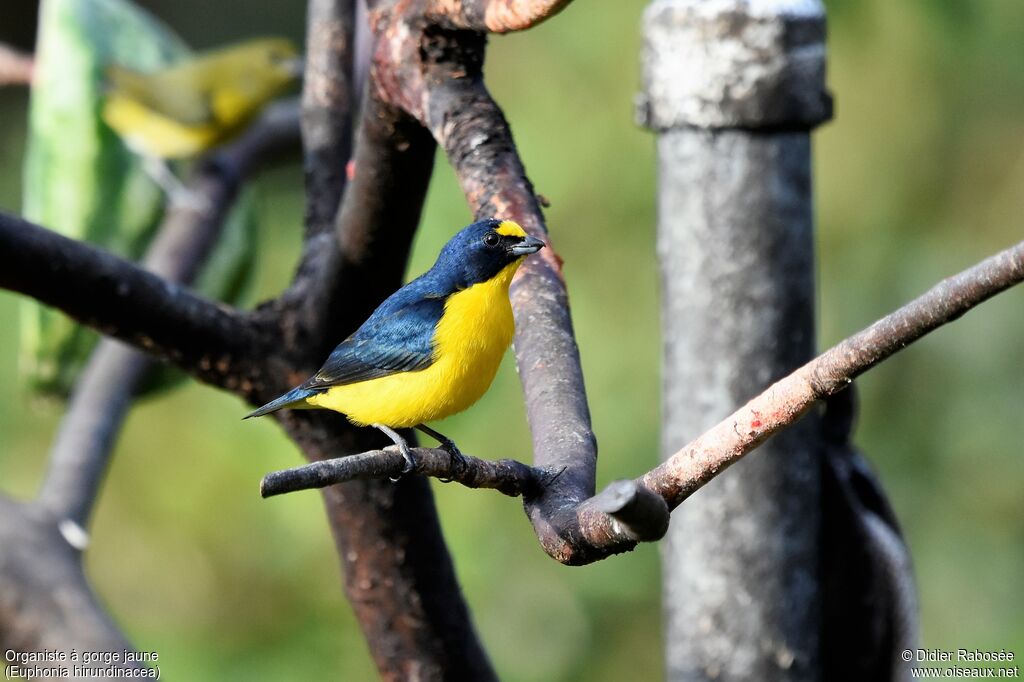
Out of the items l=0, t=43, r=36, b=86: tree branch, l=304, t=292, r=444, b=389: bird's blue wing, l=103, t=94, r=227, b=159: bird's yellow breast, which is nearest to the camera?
l=304, t=292, r=444, b=389: bird's blue wing

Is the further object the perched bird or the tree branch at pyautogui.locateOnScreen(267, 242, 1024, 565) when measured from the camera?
the perched bird

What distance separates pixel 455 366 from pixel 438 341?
34 millimetres

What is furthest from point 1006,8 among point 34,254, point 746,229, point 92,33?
point 34,254

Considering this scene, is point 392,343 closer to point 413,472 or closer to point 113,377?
point 413,472

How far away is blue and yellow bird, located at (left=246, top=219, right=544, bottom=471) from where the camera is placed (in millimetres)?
1137

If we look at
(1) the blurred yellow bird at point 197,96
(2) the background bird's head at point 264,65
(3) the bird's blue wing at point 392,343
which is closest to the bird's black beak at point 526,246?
(3) the bird's blue wing at point 392,343

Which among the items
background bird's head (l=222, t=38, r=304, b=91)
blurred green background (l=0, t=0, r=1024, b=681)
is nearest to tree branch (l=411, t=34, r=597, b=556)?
blurred green background (l=0, t=0, r=1024, b=681)

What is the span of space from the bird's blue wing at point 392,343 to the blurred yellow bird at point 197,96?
4.86ft

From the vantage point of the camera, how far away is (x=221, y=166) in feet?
8.79

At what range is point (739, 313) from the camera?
1407 mm

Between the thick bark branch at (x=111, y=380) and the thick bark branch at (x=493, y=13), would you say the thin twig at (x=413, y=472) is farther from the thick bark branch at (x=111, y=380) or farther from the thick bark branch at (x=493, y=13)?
the thick bark branch at (x=111, y=380)

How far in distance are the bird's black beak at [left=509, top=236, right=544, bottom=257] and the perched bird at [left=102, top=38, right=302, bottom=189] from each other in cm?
153

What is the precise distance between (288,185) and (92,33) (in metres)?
1.42

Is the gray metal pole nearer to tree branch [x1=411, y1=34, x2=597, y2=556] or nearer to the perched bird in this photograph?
tree branch [x1=411, y1=34, x2=597, y2=556]
